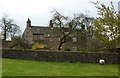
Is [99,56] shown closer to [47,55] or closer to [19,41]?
[47,55]

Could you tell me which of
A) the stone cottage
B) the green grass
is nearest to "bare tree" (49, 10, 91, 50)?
the stone cottage

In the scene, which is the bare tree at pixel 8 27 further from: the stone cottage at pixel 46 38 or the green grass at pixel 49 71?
the green grass at pixel 49 71

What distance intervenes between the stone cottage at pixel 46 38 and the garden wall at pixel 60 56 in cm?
A: 3842

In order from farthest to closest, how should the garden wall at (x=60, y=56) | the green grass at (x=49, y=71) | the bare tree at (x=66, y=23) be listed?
1. the bare tree at (x=66, y=23)
2. the garden wall at (x=60, y=56)
3. the green grass at (x=49, y=71)

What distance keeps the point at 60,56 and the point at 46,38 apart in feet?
166

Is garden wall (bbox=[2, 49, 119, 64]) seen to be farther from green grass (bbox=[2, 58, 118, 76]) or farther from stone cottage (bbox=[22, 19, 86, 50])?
stone cottage (bbox=[22, 19, 86, 50])

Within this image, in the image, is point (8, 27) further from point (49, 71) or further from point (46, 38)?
point (49, 71)

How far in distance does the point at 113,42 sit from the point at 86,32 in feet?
122

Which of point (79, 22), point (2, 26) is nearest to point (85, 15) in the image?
point (79, 22)

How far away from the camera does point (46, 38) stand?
300 ft

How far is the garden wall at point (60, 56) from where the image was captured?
41156 millimetres

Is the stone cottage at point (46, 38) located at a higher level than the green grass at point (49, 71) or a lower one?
higher

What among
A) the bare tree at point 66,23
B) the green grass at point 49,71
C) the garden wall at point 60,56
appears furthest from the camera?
the bare tree at point 66,23

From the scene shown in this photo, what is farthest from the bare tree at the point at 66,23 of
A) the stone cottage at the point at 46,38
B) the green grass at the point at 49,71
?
the green grass at the point at 49,71
